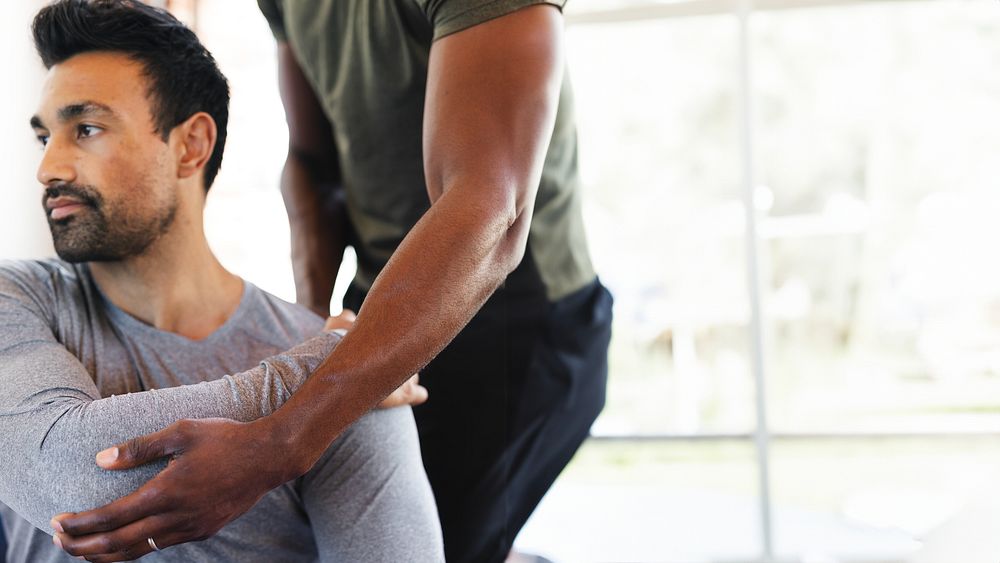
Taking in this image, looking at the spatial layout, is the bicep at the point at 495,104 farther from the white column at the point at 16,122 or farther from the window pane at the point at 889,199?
the window pane at the point at 889,199

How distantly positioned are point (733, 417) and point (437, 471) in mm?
3201

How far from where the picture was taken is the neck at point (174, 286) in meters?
1.28

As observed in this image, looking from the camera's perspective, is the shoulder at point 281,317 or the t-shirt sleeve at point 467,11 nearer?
the t-shirt sleeve at point 467,11

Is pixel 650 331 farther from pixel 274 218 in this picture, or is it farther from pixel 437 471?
pixel 437 471

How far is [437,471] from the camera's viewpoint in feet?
5.11

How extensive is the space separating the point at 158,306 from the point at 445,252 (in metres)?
0.49

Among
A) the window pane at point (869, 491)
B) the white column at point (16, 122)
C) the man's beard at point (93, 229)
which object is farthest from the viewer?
the window pane at point (869, 491)

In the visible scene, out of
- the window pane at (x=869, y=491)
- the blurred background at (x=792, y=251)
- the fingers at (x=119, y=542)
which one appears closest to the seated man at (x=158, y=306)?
the fingers at (x=119, y=542)

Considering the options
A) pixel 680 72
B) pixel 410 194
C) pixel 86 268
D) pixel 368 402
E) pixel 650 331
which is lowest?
pixel 368 402

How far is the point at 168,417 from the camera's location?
97 centimetres

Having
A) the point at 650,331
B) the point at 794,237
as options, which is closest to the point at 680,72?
the point at 794,237

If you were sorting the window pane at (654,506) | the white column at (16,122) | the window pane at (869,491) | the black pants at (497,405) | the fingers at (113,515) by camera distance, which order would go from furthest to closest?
the window pane at (869,491) < the window pane at (654,506) < the white column at (16,122) < the black pants at (497,405) < the fingers at (113,515)

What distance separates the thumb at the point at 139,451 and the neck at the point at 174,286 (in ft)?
1.29

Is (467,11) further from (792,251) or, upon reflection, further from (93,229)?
(792,251)
